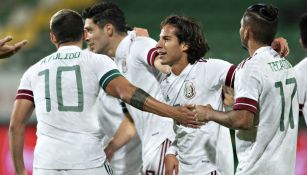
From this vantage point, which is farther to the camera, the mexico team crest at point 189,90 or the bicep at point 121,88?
the mexico team crest at point 189,90

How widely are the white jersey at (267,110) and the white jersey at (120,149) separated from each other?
71.2 inches

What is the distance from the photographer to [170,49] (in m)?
5.90

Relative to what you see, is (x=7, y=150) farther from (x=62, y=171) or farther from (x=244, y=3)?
(x=244, y=3)

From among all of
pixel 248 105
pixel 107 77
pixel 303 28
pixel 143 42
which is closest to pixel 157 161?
pixel 143 42

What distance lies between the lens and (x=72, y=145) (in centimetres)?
542

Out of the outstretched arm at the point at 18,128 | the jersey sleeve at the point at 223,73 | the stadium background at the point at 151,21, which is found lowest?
the stadium background at the point at 151,21

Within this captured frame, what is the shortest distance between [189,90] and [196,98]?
0.09m

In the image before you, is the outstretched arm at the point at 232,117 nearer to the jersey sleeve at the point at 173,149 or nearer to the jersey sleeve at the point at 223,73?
the jersey sleeve at the point at 223,73

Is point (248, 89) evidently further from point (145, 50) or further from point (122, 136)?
point (122, 136)

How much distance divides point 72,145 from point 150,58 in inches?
51.4

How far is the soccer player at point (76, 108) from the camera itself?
540 centimetres

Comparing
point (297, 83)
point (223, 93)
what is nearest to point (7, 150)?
point (223, 93)

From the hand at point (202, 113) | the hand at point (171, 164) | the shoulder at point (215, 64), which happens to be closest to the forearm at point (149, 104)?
the hand at point (202, 113)

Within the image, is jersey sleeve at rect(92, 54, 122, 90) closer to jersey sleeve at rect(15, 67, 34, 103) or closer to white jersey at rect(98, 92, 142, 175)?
jersey sleeve at rect(15, 67, 34, 103)
